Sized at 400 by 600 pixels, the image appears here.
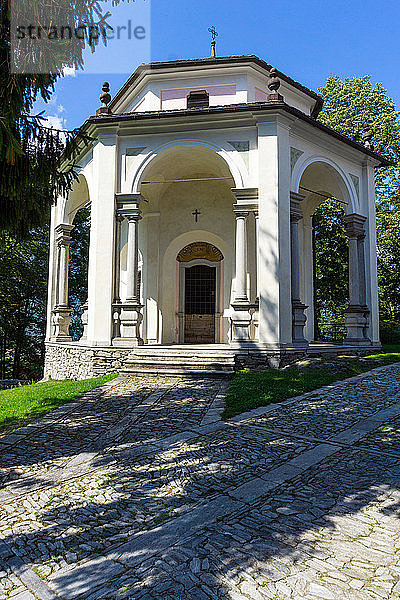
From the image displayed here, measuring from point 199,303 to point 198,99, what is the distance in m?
6.50

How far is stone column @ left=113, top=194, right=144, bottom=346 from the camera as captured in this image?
11.2 m

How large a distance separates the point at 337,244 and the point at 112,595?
65.9ft

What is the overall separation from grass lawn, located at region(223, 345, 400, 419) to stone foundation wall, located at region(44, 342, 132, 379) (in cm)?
320

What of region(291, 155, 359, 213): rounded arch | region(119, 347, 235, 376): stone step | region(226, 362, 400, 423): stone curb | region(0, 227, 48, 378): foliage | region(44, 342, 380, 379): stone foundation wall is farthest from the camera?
region(0, 227, 48, 378): foliage

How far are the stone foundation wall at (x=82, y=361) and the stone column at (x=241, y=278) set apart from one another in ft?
9.34

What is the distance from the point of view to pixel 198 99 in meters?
13.2

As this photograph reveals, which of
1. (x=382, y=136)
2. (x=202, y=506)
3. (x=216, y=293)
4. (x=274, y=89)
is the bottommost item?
(x=202, y=506)

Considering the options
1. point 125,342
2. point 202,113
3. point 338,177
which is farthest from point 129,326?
point 338,177

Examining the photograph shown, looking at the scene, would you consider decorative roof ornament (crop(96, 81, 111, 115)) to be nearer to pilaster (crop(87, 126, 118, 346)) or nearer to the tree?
pilaster (crop(87, 126, 118, 346))

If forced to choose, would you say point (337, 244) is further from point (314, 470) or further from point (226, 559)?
point (226, 559)

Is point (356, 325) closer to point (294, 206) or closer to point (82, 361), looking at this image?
point (294, 206)

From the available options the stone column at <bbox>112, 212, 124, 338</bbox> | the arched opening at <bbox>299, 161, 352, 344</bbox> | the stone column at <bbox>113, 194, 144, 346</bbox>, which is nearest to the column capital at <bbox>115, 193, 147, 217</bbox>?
the stone column at <bbox>113, 194, 144, 346</bbox>

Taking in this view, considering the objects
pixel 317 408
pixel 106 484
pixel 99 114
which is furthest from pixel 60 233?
pixel 106 484

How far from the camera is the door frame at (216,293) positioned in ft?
47.8
